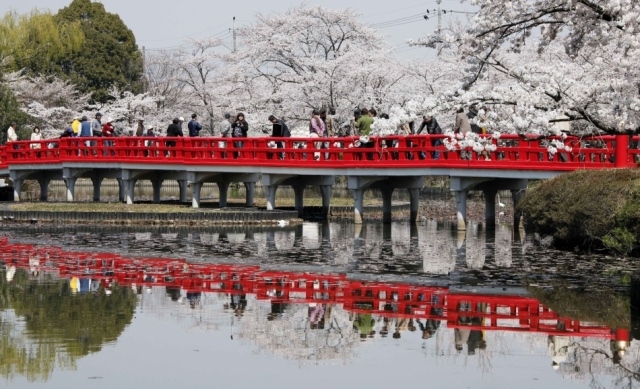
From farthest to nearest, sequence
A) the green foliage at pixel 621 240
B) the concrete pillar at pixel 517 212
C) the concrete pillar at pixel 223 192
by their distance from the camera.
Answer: the concrete pillar at pixel 223 192
the concrete pillar at pixel 517 212
the green foliage at pixel 621 240

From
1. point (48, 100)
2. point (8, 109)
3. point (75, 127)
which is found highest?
point (48, 100)

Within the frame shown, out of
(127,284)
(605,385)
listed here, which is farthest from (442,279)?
(605,385)

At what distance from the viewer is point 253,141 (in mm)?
31375

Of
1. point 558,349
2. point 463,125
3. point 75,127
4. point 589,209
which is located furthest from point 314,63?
point 558,349

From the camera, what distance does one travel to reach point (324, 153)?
3038 cm

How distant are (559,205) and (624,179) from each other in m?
1.54

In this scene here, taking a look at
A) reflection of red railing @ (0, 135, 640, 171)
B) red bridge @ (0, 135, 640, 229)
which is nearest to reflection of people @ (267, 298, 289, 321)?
reflection of red railing @ (0, 135, 640, 171)

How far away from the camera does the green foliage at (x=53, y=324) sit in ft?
33.2

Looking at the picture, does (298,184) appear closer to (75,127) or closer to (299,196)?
(299,196)

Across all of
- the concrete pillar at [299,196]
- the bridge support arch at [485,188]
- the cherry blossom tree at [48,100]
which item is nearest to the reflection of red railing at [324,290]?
the bridge support arch at [485,188]

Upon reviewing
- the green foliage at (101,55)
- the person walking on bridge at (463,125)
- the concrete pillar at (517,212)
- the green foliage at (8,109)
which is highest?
the green foliage at (101,55)

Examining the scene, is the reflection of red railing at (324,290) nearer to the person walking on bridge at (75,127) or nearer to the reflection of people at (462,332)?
the reflection of people at (462,332)

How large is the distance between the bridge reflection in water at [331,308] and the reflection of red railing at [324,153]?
25.0 ft

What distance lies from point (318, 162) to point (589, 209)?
12.3m
